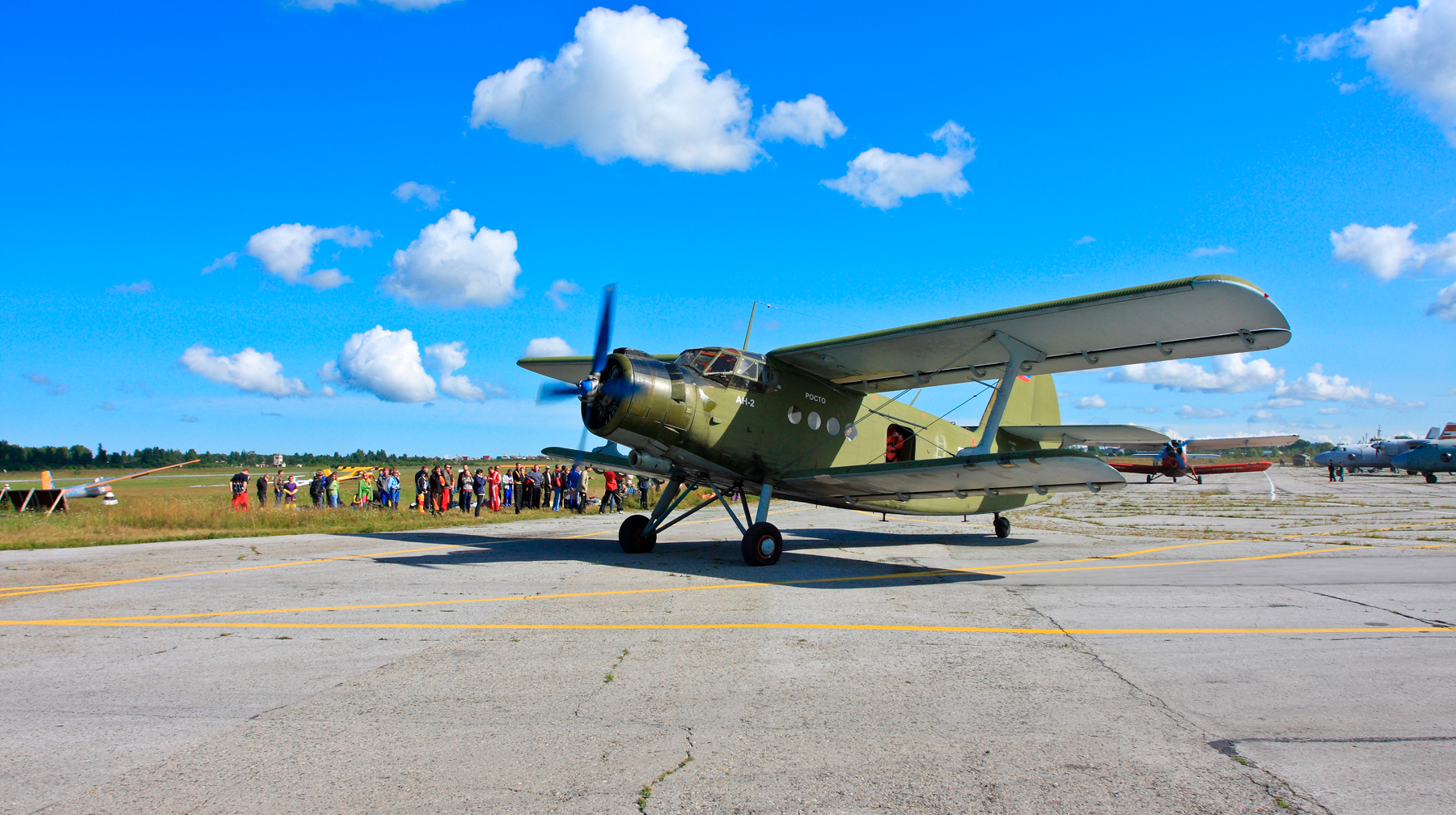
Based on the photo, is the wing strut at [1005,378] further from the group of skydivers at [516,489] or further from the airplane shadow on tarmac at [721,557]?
the group of skydivers at [516,489]

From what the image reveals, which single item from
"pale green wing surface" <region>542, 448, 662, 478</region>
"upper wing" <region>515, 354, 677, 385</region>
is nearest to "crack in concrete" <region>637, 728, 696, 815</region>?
"pale green wing surface" <region>542, 448, 662, 478</region>

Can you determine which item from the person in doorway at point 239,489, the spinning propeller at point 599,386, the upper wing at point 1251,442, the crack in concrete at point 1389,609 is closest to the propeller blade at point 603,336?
the spinning propeller at point 599,386

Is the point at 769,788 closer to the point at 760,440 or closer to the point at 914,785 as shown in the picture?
the point at 914,785

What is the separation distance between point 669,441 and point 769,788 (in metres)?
7.97

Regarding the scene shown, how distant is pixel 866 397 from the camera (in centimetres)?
1428

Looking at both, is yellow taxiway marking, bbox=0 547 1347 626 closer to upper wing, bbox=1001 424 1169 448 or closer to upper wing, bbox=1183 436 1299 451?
upper wing, bbox=1001 424 1169 448

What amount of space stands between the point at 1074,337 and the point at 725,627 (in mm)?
7475

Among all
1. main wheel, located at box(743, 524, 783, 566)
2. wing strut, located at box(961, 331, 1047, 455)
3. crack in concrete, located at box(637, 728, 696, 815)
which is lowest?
crack in concrete, located at box(637, 728, 696, 815)

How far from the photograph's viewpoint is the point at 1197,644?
6184 millimetres

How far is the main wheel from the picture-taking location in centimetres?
1121

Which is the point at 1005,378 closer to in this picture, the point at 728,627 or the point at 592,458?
the point at 728,627

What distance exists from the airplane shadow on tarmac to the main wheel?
0.14 meters

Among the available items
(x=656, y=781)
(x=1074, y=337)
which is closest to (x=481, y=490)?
(x=1074, y=337)

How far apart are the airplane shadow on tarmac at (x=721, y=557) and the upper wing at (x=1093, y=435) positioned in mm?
2513
